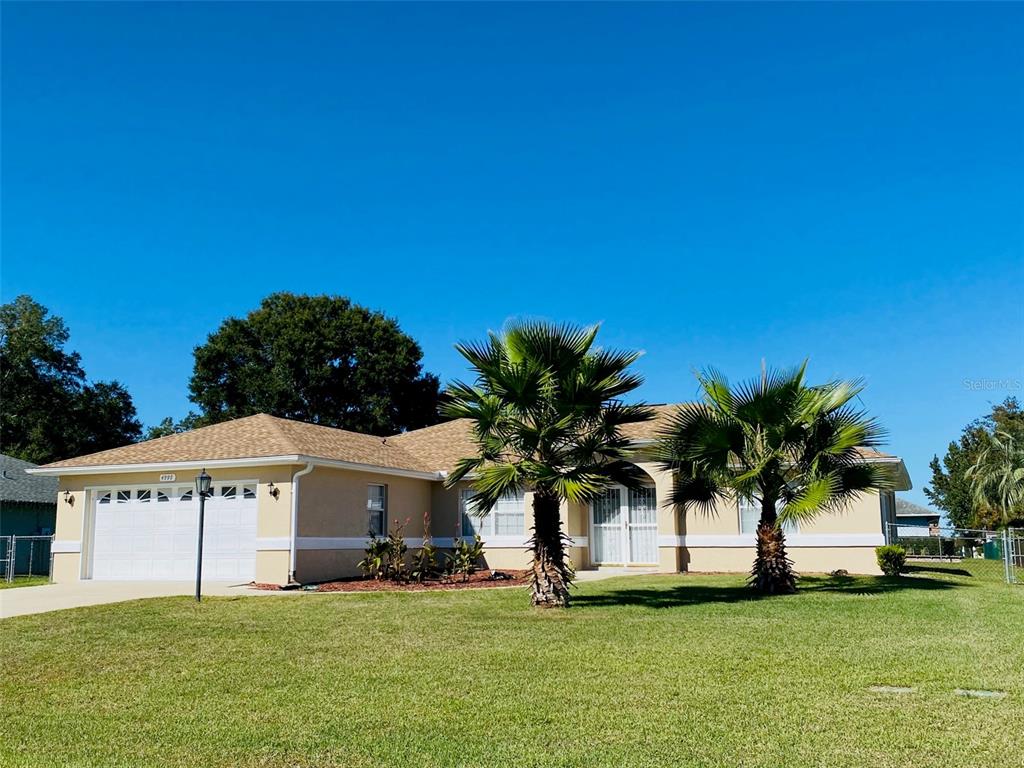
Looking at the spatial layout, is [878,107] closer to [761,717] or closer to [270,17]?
[270,17]

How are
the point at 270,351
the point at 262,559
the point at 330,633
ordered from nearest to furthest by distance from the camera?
the point at 330,633
the point at 262,559
the point at 270,351

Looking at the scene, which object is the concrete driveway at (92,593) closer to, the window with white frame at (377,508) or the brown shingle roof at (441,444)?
the window with white frame at (377,508)

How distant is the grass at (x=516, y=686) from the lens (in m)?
5.41

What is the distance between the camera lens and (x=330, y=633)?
1066 centimetres

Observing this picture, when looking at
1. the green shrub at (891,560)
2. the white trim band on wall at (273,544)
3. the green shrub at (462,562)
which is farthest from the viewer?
the green shrub at (462,562)

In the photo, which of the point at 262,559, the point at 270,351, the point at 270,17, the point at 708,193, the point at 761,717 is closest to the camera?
the point at 761,717

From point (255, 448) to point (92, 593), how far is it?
4411 mm

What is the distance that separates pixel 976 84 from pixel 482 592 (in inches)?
538

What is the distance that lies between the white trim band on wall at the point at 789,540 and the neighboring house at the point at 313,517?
0.08 feet

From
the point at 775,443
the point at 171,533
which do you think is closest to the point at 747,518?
the point at 775,443

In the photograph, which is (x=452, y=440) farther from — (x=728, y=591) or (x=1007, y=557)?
(x=1007, y=557)

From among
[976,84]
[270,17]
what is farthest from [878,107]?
[270,17]

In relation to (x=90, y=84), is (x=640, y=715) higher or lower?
lower

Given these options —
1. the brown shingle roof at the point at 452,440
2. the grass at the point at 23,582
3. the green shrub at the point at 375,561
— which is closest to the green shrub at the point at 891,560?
the brown shingle roof at the point at 452,440
